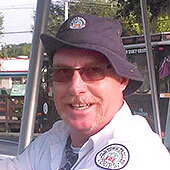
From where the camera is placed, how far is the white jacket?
1.28 metres

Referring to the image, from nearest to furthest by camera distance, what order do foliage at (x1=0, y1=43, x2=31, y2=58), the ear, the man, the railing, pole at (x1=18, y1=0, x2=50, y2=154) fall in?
1. the man
2. the ear
3. pole at (x1=18, y1=0, x2=50, y2=154)
4. the railing
5. foliage at (x1=0, y1=43, x2=31, y2=58)

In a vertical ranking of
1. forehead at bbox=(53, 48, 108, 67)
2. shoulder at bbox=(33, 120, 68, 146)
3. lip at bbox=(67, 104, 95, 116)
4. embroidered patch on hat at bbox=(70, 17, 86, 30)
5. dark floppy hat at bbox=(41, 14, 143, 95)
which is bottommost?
shoulder at bbox=(33, 120, 68, 146)

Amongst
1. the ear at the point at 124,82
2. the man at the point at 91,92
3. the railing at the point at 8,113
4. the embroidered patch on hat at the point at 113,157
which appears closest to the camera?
the embroidered patch on hat at the point at 113,157

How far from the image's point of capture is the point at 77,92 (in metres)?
1.46

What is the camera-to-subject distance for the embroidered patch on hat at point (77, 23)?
1.47 meters

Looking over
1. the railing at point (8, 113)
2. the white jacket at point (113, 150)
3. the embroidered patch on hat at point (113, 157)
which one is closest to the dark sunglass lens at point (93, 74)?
the white jacket at point (113, 150)

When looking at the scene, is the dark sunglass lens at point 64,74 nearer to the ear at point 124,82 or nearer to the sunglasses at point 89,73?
the sunglasses at point 89,73

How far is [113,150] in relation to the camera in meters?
1.30

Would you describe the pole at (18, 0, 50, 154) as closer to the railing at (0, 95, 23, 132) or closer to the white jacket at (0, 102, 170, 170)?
the white jacket at (0, 102, 170, 170)

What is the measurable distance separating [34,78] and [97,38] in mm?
1249

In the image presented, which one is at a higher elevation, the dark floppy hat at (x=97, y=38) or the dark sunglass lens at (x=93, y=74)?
the dark floppy hat at (x=97, y=38)

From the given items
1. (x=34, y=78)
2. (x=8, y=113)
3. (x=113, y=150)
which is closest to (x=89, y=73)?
(x=113, y=150)

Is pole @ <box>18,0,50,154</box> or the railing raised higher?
pole @ <box>18,0,50,154</box>

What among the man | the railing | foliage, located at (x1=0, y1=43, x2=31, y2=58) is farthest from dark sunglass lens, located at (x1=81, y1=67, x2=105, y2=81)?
foliage, located at (x1=0, y1=43, x2=31, y2=58)
